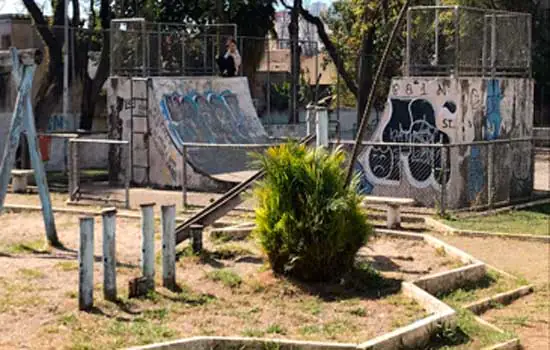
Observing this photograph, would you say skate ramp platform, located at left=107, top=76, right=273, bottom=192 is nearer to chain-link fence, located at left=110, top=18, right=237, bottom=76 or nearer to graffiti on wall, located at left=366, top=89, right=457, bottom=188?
chain-link fence, located at left=110, top=18, right=237, bottom=76

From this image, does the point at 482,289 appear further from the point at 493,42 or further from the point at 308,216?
the point at 493,42

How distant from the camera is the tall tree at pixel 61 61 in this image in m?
28.8

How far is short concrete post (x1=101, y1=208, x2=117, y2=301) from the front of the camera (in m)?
9.76

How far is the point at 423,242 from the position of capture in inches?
587

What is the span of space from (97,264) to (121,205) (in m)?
6.78

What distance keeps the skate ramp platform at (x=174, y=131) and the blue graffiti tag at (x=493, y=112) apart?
17.7 feet

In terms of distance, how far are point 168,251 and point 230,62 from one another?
16.1m

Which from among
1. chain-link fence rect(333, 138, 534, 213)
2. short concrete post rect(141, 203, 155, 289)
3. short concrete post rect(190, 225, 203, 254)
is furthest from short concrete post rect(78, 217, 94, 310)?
chain-link fence rect(333, 138, 534, 213)

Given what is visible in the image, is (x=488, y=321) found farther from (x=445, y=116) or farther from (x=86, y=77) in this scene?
(x=86, y=77)

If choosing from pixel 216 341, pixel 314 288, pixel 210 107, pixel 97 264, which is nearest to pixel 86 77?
pixel 210 107

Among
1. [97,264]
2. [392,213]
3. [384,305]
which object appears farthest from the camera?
[392,213]

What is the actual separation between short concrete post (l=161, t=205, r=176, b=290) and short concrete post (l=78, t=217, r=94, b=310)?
135cm

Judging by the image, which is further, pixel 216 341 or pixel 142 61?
pixel 142 61

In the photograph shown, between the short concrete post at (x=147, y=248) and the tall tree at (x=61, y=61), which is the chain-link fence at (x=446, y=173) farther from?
the tall tree at (x=61, y=61)
